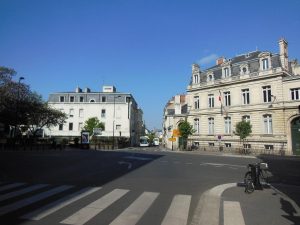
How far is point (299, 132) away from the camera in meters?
35.7

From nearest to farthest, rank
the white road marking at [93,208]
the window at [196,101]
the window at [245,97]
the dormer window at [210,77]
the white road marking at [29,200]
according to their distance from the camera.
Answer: the white road marking at [93,208], the white road marking at [29,200], the window at [245,97], the dormer window at [210,77], the window at [196,101]

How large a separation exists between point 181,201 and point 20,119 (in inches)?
1429

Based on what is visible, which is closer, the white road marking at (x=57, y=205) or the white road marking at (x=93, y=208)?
the white road marking at (x=93, y=208)

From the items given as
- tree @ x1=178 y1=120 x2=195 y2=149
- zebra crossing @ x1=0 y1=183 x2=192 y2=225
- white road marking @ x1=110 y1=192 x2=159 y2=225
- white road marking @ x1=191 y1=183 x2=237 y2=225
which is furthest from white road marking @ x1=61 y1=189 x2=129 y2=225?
tree @ x1=178 y1=120 x2=195 y2=149

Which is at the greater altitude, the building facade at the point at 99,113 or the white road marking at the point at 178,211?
the building facade at the point at 99,113

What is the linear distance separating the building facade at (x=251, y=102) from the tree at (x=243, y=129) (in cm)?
182

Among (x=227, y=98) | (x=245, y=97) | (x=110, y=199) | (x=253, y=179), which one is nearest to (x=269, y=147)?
(x=245, y=97)

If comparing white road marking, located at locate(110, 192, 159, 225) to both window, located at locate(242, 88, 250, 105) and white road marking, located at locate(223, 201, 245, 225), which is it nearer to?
white road marking, located at locate(223, 201, 245, 225)

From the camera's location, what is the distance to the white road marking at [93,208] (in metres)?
6.17

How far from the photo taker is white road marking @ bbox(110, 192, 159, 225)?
620 centimetres

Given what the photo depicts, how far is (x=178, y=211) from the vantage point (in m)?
7.09

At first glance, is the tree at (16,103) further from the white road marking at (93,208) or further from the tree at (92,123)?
the white road marking at (93,208)

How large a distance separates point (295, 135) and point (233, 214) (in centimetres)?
3287

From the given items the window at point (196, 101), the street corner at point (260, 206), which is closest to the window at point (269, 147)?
the window at point (196, 101)
